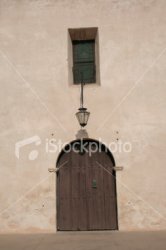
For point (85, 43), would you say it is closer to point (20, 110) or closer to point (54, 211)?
point (20, 110)

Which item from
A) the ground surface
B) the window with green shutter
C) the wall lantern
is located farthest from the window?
the ground surface

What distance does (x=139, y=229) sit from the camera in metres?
7.86

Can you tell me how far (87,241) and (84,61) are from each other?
190 inches

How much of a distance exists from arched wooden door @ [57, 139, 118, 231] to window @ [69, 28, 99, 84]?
6.09 feet

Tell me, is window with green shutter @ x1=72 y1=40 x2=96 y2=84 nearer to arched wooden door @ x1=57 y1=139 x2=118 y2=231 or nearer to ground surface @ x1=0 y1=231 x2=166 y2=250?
arched wooden door @ x1=57 y1=139 x2=118 y2=231

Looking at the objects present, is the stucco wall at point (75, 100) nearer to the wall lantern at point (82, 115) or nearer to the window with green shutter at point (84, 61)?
the wall lantern at point (82, 115)

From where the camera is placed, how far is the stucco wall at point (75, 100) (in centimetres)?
805

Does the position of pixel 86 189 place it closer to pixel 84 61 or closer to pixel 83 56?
pixel 84 61

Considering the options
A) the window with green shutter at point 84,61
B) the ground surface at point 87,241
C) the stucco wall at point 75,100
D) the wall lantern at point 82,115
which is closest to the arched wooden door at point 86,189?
the stucco wall at point 75,100

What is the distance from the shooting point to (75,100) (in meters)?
8.47

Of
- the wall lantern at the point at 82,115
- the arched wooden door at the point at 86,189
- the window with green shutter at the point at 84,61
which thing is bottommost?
the arched wooden door at the point at 86,189

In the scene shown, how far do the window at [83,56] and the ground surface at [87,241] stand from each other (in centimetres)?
398

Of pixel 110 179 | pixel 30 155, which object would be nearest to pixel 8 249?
pixel 30 155

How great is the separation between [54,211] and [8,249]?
74.4 inches
